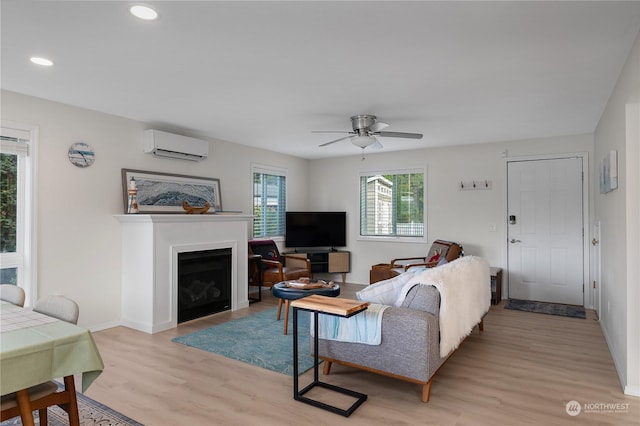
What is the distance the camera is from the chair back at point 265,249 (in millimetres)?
6031

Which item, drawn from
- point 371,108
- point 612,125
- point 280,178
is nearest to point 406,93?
point 371,108

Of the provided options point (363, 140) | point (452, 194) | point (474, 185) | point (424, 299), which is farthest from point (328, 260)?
point (424, 299)

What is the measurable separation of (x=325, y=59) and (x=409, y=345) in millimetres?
2113

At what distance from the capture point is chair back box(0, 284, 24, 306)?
2449mm

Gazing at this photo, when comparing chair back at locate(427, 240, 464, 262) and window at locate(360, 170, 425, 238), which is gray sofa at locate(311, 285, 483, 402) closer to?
chair back at locate(427, 240, 464, 262)

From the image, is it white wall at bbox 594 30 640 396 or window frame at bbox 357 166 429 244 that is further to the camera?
window frame at bbox 357 166 429 244

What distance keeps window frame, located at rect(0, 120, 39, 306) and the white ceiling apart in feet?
1.94

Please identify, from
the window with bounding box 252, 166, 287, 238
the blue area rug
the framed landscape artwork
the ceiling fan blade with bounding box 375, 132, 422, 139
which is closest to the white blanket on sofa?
the blue area rug

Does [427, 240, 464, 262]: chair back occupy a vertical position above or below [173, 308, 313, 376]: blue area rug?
above

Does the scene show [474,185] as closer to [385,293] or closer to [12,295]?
[385,293]

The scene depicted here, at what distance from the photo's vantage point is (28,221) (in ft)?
12.1

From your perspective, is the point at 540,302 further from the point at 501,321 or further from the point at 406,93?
the point at 406,93

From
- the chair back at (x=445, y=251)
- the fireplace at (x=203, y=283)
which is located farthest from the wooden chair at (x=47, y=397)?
the chair back at (x=445, y=251)

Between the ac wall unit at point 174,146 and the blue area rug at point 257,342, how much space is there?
2.21m
